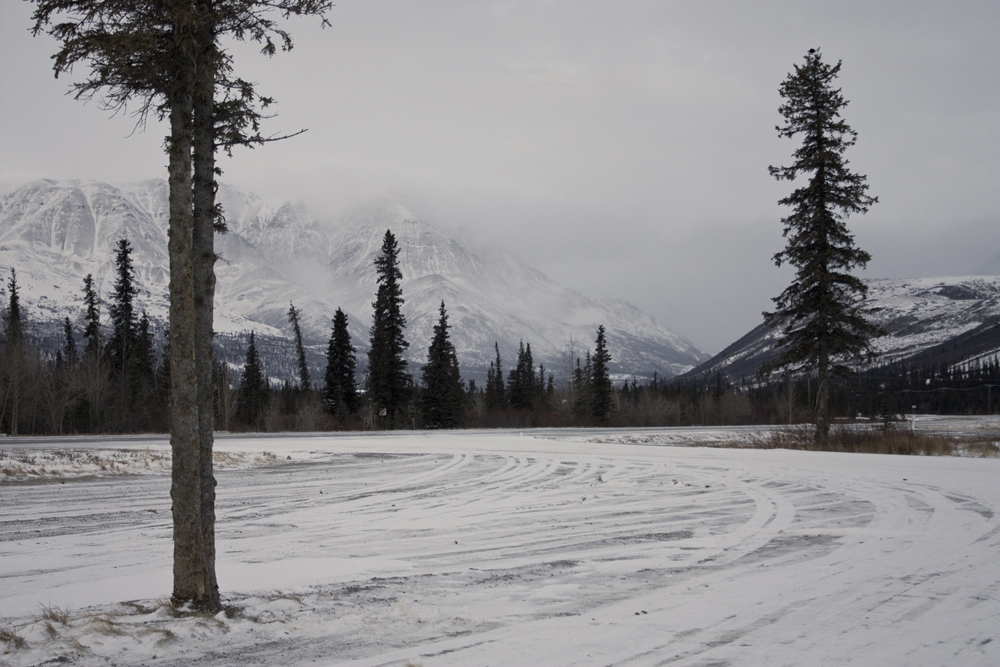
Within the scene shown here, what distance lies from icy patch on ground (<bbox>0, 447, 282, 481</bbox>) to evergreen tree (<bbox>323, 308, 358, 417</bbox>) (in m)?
35.0

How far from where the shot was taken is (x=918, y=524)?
8.95m

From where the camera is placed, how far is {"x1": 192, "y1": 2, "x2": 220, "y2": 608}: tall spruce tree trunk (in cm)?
595

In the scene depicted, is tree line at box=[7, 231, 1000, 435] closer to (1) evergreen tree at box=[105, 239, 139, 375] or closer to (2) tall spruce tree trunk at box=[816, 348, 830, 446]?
(1) evergreen tree at box=[105, 239, 139, 375]

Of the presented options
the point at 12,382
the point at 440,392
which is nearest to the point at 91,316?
the point at 12,382

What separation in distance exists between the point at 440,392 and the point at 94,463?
37456mm

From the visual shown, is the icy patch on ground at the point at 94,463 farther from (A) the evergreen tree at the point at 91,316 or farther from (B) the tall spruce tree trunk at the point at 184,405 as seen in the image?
(A) the evergreen tree at the point at 91,316

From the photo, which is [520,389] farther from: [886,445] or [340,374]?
[886,445]

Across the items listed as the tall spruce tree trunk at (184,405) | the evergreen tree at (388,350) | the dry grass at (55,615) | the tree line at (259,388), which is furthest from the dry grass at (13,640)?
the evergreen tree at (388,350)

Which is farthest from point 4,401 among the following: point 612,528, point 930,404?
point 930,404

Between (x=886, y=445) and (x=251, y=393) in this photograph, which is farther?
(x=251, y=393)

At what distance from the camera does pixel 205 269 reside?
6.05 metres

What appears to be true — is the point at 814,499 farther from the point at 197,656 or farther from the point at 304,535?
the point at 197,656

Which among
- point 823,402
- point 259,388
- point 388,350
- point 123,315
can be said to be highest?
point 123,315

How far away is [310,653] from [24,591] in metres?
3.66
